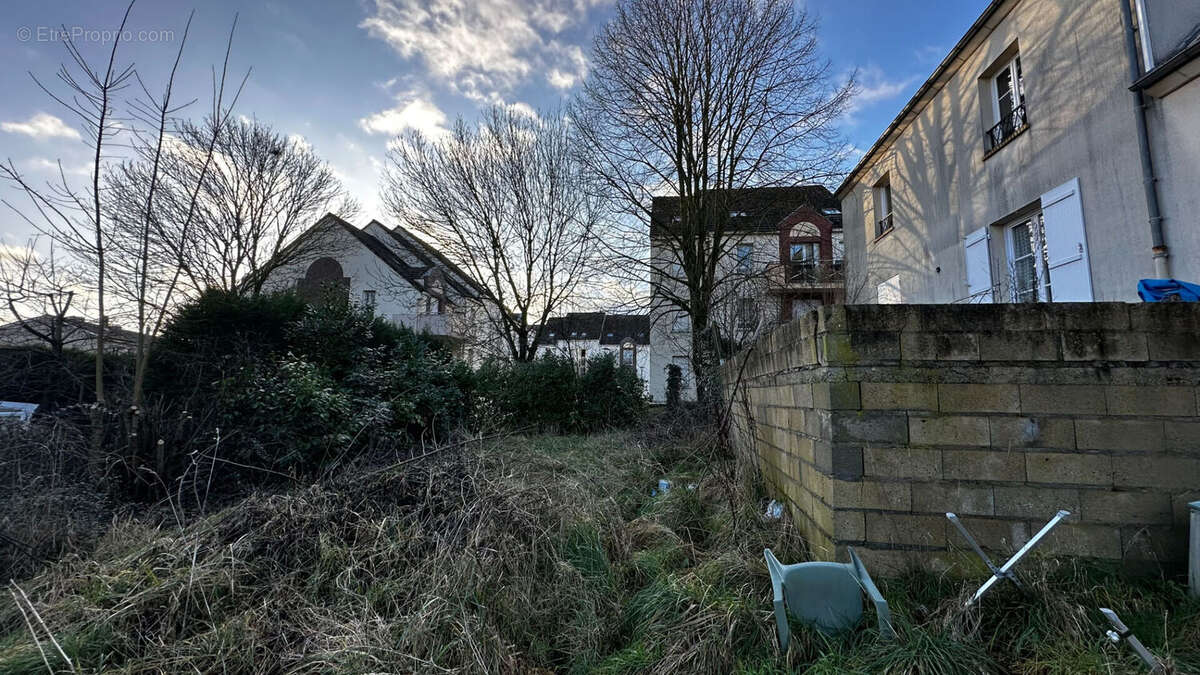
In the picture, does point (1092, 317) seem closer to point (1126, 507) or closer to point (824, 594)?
point (1126, 507)

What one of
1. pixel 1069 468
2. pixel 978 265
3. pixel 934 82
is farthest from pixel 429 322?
pixel 1069 468

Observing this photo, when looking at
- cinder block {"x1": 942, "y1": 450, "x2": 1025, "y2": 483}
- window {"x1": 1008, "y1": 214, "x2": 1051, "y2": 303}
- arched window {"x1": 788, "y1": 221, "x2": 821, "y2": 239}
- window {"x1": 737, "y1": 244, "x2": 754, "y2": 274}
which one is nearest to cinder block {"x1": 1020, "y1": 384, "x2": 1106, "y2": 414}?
cinder block {"x1": 942, "y1": 450, "x2": 1025, "y2": 483}

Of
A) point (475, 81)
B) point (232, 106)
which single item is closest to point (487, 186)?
point (475, 81)

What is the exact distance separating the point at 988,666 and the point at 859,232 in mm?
12872

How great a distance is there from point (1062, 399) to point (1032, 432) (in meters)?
0.22

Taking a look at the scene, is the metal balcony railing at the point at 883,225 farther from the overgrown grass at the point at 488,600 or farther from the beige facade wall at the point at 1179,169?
the overgrown grass at the point at 488,600

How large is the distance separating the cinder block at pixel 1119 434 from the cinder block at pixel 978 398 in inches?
12.4

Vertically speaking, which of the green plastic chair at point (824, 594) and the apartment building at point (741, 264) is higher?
the apartment building at point (741, 264)

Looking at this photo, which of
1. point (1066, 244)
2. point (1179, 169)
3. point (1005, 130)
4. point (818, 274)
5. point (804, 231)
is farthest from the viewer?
point (804, 231)

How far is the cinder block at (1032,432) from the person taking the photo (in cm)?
249


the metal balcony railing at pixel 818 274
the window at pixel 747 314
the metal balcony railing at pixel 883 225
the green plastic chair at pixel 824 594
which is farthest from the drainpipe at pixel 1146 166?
the metal balcony railing at pixel 818 274

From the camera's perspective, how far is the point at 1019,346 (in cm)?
255

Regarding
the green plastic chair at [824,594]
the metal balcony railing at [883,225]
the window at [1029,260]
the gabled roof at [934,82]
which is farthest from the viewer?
the metal balcony railing at [883,225]

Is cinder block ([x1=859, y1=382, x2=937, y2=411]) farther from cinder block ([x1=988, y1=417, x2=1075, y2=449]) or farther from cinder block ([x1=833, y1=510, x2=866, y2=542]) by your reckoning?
cinder block ([x1=833, y1=510, x2=866, y2=542])
